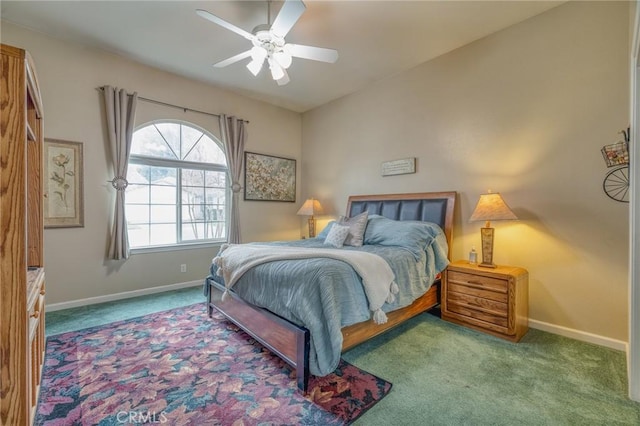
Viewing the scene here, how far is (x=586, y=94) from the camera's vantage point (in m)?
2.48

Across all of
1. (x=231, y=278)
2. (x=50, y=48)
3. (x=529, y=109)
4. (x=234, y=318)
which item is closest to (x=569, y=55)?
(x=529, y=109)

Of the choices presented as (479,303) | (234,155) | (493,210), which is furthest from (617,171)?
(234,155)

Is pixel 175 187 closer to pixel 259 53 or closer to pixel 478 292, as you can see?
pixel 259 53

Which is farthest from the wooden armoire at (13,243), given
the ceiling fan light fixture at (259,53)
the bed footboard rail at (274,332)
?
the ceiling fan light fixture at (259,53)

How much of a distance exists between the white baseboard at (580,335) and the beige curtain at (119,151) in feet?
15.4

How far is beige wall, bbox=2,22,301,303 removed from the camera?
10.2 feet

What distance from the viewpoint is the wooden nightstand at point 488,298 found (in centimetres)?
247

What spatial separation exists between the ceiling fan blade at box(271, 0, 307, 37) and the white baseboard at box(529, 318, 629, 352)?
348cm

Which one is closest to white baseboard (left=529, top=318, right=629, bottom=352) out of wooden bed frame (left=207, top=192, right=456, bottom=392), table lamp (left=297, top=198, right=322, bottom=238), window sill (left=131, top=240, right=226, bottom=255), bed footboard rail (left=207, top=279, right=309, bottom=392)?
wooden bed frame (left=207, top=192, right=456, bottom=392)

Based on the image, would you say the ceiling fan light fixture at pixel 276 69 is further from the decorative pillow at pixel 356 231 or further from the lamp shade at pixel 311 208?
the lamp shade at pixel 311 208

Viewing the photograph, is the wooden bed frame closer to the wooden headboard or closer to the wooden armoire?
the wooden headboard

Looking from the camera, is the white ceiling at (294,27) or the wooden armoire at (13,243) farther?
the white ceiling at (294,27)

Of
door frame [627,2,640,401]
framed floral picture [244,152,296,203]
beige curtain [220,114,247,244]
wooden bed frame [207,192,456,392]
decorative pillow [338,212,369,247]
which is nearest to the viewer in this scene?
door frame [627,2,640,401]

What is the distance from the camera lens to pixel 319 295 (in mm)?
1813
